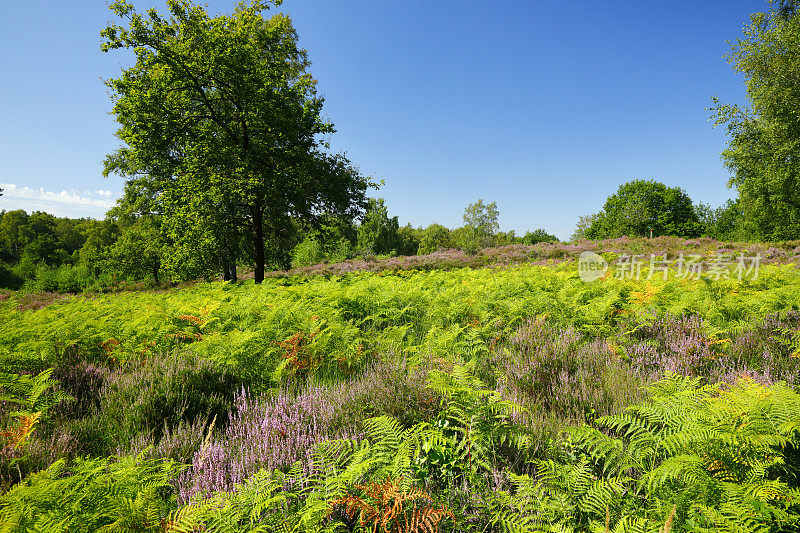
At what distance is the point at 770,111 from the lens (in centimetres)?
1596

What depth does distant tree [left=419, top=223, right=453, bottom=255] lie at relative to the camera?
223ft

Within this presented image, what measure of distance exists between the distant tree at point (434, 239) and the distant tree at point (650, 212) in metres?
30.0

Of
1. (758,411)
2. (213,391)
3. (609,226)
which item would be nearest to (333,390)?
(213,391)

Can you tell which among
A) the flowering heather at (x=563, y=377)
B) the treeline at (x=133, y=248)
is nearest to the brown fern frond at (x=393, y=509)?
the flowering heather at (x=563, y=377)

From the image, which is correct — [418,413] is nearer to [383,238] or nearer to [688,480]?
[688,480]

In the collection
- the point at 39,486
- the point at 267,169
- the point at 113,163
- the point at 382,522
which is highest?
the point at 113,163

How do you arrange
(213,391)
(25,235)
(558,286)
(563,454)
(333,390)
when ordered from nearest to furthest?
(563,454) < (333,390) < (213,391) < (558,286) < (25,235)

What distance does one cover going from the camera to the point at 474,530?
1585 millimetres

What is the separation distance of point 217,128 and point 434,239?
58543mm

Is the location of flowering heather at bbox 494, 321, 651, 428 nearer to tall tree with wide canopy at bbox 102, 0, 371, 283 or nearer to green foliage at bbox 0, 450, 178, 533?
green foliage at bbox 0, 450, 178, 533

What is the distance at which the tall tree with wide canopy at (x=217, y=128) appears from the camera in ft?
34.9

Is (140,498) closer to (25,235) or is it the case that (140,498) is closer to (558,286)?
(558,286)

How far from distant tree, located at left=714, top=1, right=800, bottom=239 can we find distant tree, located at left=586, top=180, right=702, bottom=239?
112 ft

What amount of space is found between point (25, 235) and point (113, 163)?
52.2 m
